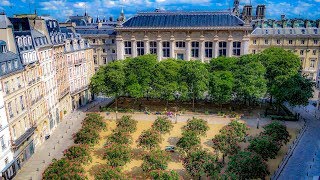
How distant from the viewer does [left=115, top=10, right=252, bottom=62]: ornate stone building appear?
3967 inches

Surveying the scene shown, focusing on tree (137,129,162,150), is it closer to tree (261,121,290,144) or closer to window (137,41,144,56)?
tree (261,121,290,144)

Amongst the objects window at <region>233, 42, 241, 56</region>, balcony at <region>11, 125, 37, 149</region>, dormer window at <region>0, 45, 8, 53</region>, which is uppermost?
dormer window at <region>0, 45, 8, 53</region>

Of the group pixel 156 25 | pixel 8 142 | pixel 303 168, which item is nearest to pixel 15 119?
pixel 8 142

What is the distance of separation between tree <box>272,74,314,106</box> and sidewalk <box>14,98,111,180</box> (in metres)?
45.5

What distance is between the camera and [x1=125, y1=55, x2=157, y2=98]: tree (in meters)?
70.8

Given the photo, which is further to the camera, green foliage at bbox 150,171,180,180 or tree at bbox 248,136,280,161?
tree at bbox 248,136,280,161

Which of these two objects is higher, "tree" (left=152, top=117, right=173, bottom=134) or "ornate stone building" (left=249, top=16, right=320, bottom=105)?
"ornate stone building" (left=249, top=16, right=320, bottom=105)

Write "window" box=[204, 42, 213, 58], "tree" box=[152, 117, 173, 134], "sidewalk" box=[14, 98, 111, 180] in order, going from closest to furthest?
1. "sidewalk" box=[14, 98, 111, 180]
2. "tree" box=[152, 117, 173, 134]
3. "window" box=[204, 42, 213, 58]

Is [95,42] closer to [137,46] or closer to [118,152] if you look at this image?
[137,46]

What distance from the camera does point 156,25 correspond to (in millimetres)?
104812

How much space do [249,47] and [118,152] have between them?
253ft

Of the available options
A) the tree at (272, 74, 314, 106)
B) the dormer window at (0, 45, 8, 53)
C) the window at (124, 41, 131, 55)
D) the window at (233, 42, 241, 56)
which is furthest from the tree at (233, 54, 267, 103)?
the window at (124, 41, 131, 55)

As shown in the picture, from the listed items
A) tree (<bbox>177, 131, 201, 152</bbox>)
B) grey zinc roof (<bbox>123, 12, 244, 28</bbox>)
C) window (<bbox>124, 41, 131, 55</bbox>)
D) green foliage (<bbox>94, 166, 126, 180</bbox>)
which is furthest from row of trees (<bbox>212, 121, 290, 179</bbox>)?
window (<bbox>124, 41, 131, 55</bbox>)

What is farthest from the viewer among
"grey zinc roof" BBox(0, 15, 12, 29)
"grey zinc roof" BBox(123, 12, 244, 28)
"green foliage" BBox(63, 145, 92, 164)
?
"grey zinc roof" BBox(123, 12, 244, 28)
